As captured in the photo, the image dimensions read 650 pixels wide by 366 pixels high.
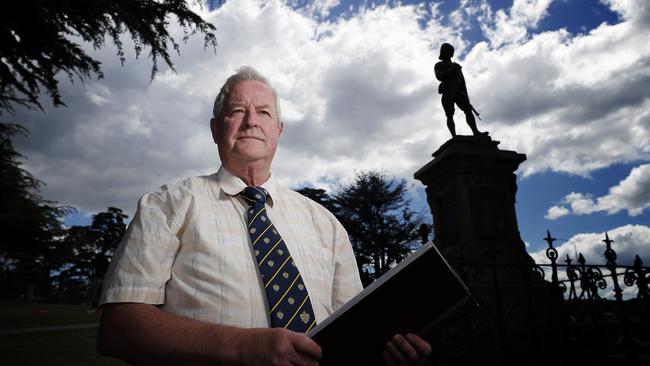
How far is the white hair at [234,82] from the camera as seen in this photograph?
2.11m

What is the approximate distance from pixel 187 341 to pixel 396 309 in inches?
29.3

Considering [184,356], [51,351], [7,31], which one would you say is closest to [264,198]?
[184,356]

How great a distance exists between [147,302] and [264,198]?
74cm

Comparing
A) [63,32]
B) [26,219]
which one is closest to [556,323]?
[63,32]

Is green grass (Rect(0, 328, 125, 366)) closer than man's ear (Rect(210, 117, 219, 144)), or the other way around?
man's ear (Rect(210, 117, 219, 144))

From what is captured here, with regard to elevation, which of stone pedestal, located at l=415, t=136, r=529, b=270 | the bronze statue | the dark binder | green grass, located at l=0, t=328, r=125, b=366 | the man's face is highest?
the bronze statue

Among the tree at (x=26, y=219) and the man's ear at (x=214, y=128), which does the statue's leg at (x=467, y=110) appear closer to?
the man's ear at (x=214, y=128)

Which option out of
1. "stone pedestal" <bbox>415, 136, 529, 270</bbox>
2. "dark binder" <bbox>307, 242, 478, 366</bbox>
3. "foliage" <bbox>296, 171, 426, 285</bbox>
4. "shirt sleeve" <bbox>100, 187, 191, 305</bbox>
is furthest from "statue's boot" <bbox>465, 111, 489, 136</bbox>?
→ "foliage" <bbox>296, 171, 426, 285</bbox>

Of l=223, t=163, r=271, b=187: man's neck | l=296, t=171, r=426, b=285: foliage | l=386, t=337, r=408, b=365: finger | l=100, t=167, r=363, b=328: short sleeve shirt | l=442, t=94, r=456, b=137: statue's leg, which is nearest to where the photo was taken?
l=386, t=337, r=408, b=365: finger

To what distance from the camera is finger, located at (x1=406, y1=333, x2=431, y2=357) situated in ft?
4.61

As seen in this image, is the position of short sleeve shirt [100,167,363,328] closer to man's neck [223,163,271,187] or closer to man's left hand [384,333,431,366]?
man's neck [223,163,271,187]

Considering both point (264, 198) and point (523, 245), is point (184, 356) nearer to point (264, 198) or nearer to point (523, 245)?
point (264, 198)

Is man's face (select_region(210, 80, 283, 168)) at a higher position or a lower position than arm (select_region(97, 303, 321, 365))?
higher

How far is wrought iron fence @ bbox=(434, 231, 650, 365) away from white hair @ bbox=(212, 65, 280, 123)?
2.94 m
